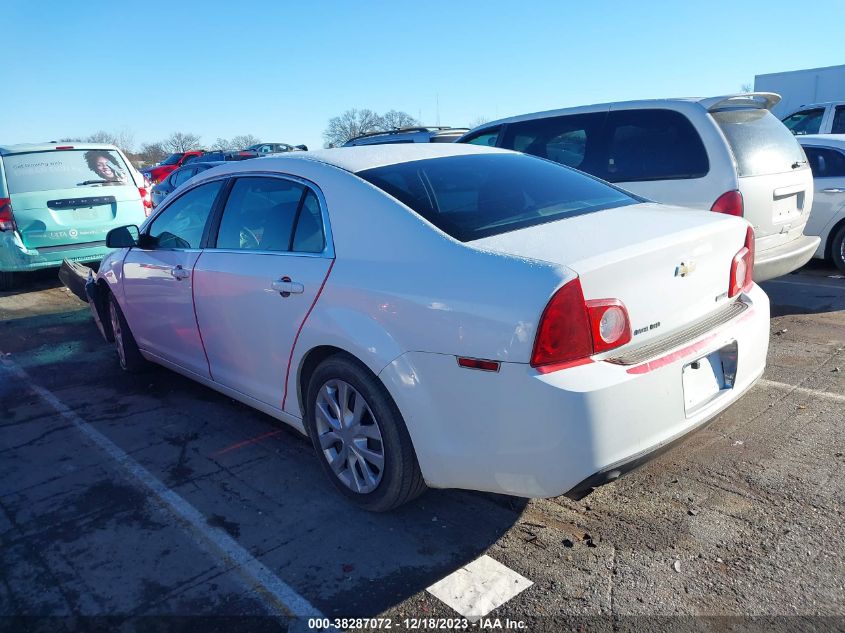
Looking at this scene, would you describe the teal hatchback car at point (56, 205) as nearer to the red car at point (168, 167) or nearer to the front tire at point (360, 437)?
the front tire at point (360, 437)

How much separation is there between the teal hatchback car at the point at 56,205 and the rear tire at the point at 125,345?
354 cm

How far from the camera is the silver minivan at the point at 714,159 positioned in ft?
17.0

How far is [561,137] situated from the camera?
6.30 meters

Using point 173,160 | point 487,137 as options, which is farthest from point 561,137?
point 173,160

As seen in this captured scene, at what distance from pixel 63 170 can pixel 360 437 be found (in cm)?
730

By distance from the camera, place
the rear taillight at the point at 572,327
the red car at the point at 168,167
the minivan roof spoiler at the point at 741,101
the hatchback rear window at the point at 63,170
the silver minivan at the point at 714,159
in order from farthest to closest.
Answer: the red car at the point at 168,167, the hatchback rear window at the point at 63,170, the minivan roof spoiler at the point at 741,101, the silver minivan at the point at 714,159, the rear taillight at the point at 572,327

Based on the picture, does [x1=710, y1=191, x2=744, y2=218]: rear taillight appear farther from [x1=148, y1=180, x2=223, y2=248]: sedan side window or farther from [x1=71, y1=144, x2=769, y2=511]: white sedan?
[x1=148, y1=180, x2=223, y2=248]: sedan side window

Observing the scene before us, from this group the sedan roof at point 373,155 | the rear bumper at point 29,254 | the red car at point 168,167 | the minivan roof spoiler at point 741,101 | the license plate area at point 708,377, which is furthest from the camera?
the red car at point 168,167

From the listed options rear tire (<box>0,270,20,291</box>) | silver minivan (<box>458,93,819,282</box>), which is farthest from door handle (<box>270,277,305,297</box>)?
rear tire (<box>0,270,20,291</box>)

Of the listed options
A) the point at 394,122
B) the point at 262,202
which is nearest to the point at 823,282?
the point at 262,202

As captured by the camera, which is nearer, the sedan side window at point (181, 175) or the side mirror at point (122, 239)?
the side mirror at point (122, 239)

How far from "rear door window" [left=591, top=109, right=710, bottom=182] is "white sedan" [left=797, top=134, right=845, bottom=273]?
3021mm

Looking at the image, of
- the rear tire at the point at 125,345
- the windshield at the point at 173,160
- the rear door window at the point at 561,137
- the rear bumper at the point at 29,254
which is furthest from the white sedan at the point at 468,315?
the windshield at the point at 173,160

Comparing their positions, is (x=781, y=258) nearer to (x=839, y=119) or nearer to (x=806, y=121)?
(x=839, y=119)
